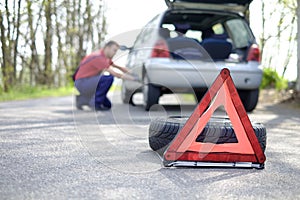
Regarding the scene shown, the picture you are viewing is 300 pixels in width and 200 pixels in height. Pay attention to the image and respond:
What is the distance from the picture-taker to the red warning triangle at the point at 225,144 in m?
3.03

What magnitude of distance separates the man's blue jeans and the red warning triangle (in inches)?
186

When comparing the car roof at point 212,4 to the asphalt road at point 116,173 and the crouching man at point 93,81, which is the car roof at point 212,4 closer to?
the crouching man at point 93,81

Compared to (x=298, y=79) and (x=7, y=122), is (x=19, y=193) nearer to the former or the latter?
(x=7, y=122)

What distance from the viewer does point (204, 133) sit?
10.3 ft

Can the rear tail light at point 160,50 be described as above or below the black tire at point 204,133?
below

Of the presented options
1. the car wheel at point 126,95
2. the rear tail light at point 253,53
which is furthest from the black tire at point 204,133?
the car wheel at point 126,95

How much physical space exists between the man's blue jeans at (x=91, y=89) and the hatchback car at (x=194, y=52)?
1.89 ft

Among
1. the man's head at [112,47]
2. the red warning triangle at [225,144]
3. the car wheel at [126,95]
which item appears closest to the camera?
the red warning triangle at [225,144]

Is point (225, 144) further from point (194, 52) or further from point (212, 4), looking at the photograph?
point (212, 4)

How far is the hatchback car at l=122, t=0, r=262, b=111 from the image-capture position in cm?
677

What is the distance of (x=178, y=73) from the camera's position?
6.90 meters

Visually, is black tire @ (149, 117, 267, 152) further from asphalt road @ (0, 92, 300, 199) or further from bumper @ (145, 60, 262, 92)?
bumper @ (145, 60, 262, 92)

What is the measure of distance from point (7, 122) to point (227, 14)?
3.92m

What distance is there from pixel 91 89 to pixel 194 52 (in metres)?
1.96
